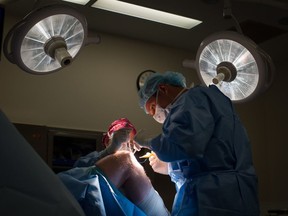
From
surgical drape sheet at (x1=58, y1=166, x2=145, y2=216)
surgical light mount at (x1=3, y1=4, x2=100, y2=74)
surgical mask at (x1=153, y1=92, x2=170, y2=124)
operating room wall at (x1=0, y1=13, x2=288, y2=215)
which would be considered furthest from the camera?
operating room wall at (x1=0, y1=13, x2=288, y2=215)

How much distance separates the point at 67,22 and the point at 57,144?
6.48 ft

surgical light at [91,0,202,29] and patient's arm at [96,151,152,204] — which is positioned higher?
surgical light at [91,0,202,29]

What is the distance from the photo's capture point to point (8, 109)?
341cm

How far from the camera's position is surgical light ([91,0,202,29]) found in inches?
135

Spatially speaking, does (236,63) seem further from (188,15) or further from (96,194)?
(188,15)

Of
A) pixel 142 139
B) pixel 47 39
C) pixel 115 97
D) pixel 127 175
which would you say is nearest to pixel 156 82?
pixel 142 139

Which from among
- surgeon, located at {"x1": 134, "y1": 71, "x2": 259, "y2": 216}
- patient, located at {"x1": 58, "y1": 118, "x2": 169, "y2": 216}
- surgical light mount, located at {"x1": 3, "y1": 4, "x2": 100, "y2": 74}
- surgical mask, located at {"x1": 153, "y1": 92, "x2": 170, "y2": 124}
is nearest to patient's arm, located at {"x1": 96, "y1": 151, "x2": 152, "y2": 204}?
patient, located at {"x1": 58, "y1": 118, "x2": 169, "y2": 216}

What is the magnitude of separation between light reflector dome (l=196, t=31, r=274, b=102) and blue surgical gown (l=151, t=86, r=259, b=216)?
0.57ft

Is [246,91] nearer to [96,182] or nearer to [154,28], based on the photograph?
[96,182]

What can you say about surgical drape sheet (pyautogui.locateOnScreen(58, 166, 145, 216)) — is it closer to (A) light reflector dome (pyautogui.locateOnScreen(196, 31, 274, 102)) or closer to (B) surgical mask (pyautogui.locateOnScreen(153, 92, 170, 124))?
(B) surgical mask (pyautogui.locateOnScreen(153, 92, 170, 124))

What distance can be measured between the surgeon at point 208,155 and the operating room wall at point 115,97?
184cm

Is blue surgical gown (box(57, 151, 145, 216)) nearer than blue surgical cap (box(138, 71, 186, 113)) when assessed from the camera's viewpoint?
Yes

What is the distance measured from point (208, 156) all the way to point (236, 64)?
0.50 m

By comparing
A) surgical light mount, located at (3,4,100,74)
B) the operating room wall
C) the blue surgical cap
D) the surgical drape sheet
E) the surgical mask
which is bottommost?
the surgical drape sheet
